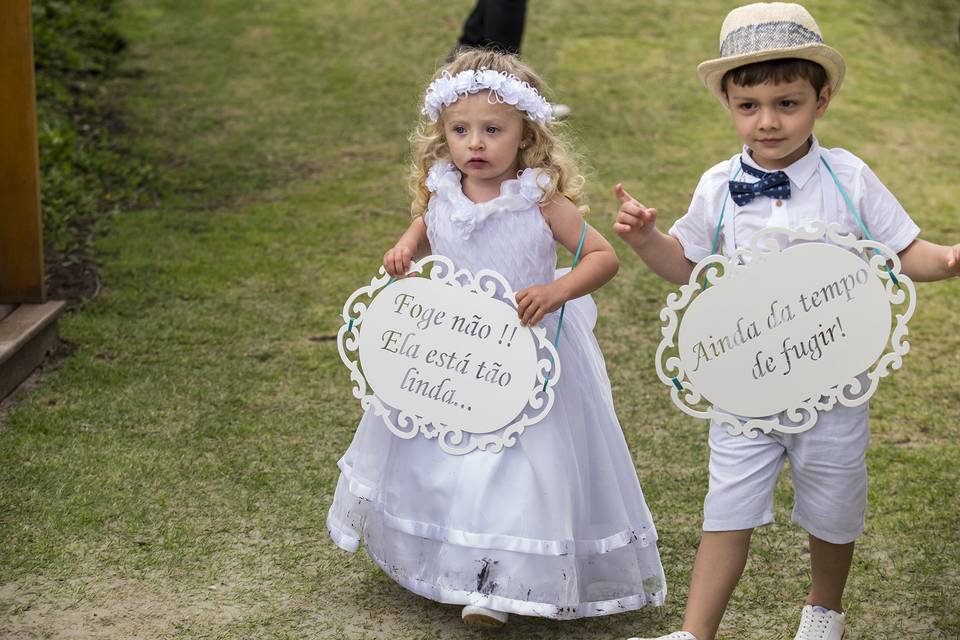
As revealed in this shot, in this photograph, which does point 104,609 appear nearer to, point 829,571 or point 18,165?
point 829,571

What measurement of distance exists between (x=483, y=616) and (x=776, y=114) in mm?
1164

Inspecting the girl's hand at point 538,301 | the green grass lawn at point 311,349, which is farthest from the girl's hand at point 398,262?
the green grass lawn at point 311,349

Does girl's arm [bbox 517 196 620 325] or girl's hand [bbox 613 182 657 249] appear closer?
girl's hand [bbox 613 182 657 249]

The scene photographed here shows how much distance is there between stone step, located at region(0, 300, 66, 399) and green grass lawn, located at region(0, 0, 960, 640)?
83 millimetres

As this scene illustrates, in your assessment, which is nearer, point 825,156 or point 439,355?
point 825,156

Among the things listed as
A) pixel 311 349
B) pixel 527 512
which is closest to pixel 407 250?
pixel 527 512

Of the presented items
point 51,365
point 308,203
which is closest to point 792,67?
point 51,365

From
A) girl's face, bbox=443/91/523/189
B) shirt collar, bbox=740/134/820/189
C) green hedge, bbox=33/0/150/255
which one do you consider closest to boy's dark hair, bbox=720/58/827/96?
shirt collar, bbox=740/134/820/189

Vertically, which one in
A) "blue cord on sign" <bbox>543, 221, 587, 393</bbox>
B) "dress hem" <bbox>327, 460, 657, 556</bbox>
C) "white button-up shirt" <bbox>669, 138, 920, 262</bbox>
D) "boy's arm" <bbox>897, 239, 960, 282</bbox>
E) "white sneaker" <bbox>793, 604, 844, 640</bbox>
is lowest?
"white sneaker" <bbox>793, 604, 844, 640</bbox>

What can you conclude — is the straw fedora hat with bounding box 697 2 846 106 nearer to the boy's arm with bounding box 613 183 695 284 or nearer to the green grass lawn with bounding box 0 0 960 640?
the boy's arm with bounding box 613 183 695 284

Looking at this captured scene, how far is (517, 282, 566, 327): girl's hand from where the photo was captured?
2561 mm

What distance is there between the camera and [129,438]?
3.57 meters

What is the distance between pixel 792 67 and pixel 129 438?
2.18 metres

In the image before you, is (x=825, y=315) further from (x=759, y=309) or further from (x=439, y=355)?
(x=439, y=355)
